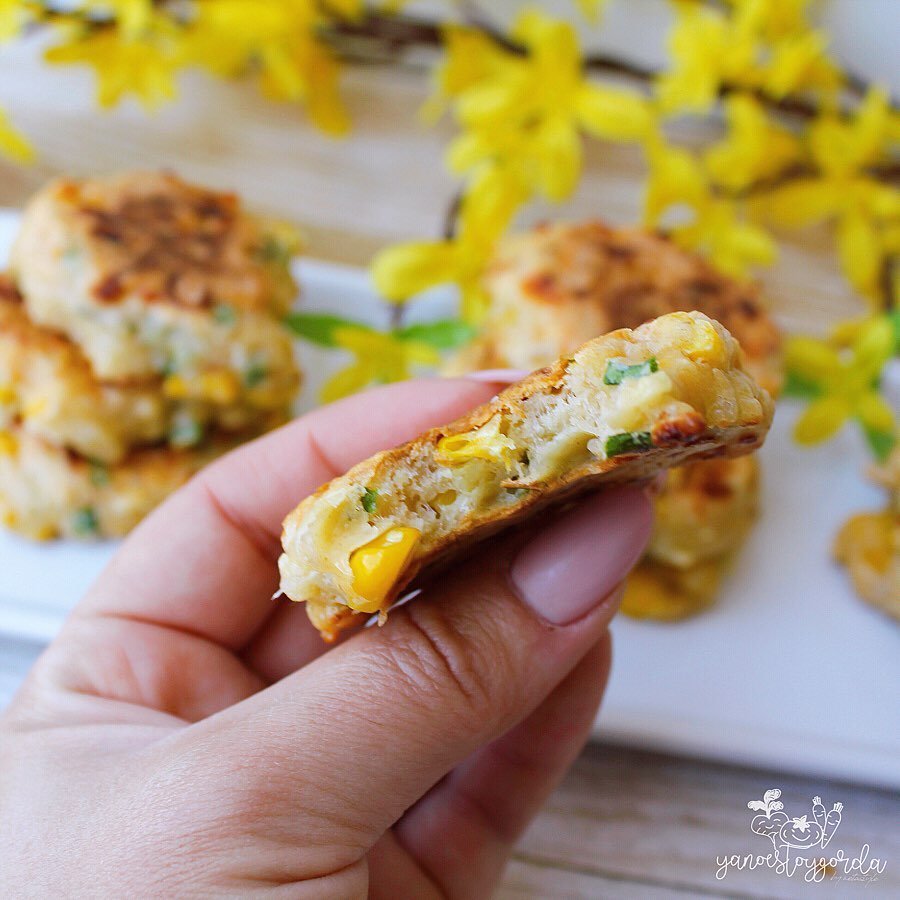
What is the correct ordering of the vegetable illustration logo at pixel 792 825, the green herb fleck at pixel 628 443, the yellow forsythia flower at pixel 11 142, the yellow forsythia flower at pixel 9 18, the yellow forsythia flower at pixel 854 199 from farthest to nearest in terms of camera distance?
the yellow forsythia flower at pixel 854 199 → the yellow forsythia flower at pixel 11 142 → the yellow forsythia flower at pixel 9 18 → the vegetable illustration logo at pixel 792 825 → the green herb fleck at pixel 628 443

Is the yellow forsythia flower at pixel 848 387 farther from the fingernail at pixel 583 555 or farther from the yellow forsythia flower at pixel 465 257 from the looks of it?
the fingernail at pixel 583 555

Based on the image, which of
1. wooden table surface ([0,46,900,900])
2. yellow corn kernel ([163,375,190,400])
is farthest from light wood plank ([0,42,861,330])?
yellow corn kernel ([163,375,190,400])

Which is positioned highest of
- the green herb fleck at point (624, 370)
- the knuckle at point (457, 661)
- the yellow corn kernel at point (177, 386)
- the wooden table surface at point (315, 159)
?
the green herb fleck at point (624, 370)

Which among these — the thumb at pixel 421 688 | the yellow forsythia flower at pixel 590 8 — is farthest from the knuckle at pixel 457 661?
the yellow forsythia flower at pixel 590 8

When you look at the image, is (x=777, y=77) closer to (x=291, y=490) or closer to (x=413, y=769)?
(x=291, y=490)

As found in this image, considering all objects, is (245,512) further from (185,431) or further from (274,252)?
(274,252)

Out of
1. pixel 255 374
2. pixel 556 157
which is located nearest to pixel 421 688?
pixel 255 374

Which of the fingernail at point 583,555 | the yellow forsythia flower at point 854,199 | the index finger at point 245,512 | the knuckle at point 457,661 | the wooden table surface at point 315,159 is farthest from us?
the wooden table surface at point 315,159
